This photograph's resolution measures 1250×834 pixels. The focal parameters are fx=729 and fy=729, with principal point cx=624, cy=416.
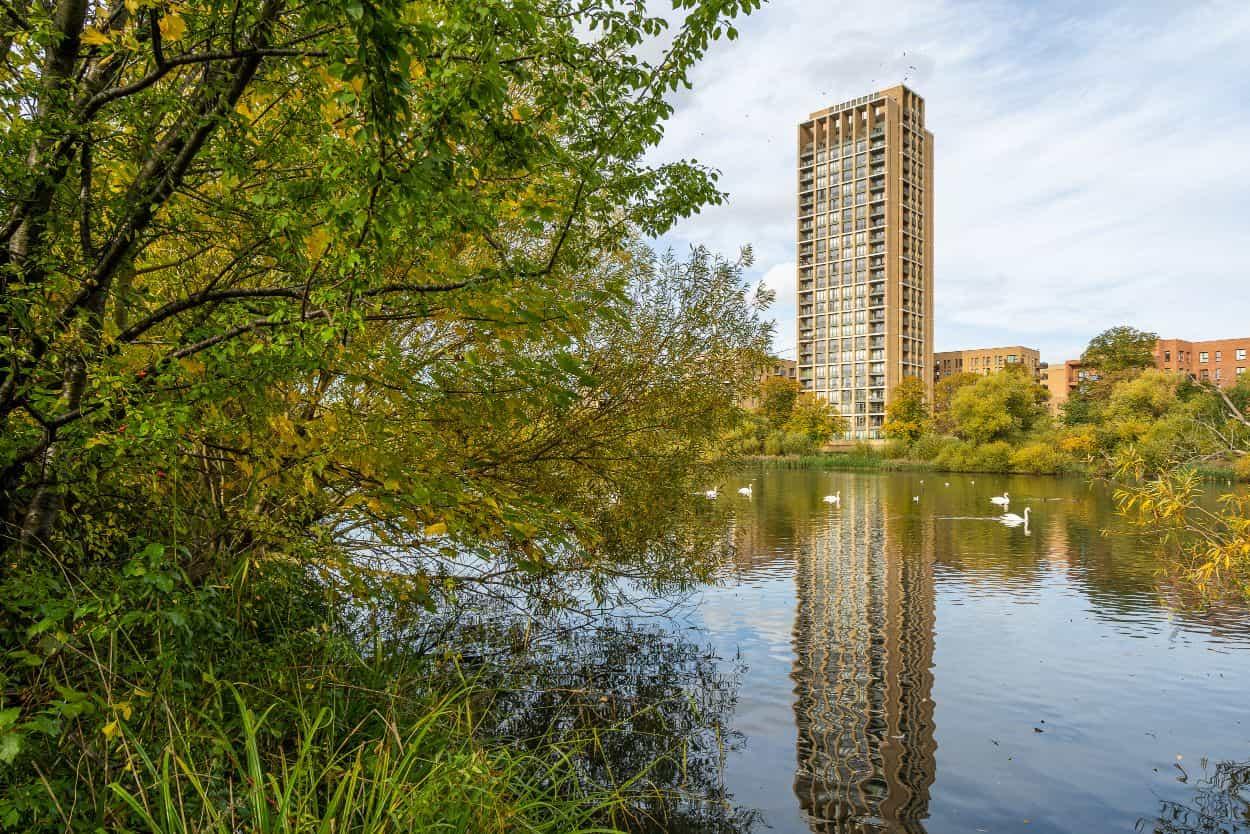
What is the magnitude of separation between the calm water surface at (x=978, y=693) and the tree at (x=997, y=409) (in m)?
46.4

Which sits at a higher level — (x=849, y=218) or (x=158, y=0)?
(x=849, y=218)

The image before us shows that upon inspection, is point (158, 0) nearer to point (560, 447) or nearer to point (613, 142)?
point (613, 142)

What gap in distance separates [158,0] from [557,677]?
835 cm

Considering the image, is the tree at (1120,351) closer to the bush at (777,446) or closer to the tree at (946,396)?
the tree at (946,396)

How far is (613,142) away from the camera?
4.71 m

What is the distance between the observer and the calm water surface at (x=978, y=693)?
288 inches

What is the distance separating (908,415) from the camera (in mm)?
81750

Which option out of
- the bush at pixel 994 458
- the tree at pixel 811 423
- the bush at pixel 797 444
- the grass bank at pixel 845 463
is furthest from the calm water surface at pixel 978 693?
the tree at pixel 811 423

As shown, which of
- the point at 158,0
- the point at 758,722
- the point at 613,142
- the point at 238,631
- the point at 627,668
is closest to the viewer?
the point at 158,0

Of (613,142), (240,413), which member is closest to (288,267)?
(240,413)

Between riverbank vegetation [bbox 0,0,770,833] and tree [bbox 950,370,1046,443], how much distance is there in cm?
6553

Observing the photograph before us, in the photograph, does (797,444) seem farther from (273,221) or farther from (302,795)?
(273,221)

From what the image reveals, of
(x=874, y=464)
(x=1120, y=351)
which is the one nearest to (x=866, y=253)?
(x=1120, y=351)

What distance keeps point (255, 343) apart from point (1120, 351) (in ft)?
268
